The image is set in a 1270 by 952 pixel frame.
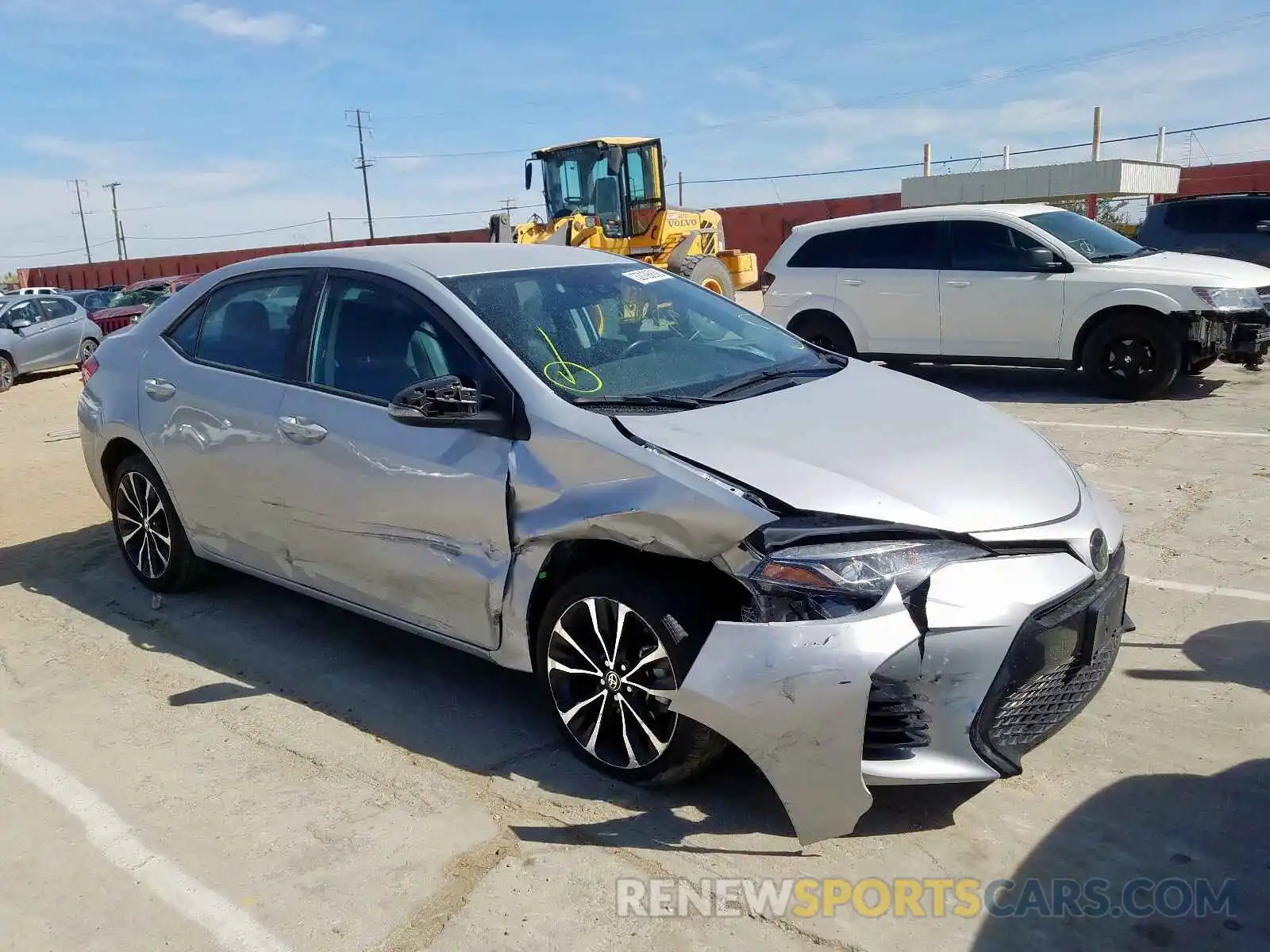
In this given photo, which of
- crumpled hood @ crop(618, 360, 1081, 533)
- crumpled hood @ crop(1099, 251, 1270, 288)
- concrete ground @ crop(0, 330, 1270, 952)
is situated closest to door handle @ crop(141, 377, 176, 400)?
concrete ground @ crop(0, 330, 1270, 952)

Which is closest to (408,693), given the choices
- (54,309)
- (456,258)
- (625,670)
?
(625,670)

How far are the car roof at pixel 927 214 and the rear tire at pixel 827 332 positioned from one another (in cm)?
90

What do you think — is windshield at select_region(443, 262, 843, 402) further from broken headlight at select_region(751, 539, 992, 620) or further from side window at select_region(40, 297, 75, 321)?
side window at select_region(40, 297, 75, 321)

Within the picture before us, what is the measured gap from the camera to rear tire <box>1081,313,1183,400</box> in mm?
9203

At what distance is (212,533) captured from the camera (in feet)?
15.9

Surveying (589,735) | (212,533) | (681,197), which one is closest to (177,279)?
(212,533)

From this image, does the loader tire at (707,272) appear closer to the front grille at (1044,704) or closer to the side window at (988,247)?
the side window at (988,247)

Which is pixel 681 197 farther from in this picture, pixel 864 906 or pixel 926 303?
pixel 864 906

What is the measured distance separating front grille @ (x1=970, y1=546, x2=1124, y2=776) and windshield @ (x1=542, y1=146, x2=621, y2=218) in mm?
15442

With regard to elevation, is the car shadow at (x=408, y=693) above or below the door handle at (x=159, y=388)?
below

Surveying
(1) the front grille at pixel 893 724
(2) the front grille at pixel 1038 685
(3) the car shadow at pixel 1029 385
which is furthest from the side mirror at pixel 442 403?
(3) the car shadow at pixel 1029 385

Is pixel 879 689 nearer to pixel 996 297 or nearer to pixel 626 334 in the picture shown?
pixel 626 334

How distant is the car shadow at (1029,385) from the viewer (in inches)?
381

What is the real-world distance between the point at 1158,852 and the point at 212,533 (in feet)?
13.1
